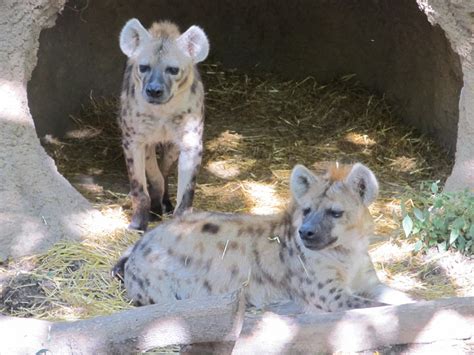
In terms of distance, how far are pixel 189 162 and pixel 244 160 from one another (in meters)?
1.52

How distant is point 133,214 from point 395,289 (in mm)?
2074

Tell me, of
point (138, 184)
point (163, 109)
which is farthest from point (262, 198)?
point (163, 109)

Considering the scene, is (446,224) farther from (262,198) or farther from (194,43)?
(194,43)

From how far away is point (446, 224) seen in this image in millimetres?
5781

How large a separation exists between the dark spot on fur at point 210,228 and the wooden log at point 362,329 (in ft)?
3.43

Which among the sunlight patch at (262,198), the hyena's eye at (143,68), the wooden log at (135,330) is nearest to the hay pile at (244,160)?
the sunlight patch at (262,198)

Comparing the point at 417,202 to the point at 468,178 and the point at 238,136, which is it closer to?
the point at 468,178

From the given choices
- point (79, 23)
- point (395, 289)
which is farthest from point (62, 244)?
point (79, 23)

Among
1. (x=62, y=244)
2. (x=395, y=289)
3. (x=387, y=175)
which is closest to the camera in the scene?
(x=395, y=289)

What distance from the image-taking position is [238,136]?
334 inches

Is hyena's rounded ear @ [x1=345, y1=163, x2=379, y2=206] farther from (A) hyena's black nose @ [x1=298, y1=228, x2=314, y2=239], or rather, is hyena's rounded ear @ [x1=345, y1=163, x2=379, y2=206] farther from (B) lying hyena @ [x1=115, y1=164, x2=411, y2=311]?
(A) hyena's black nose @ [x1=298, y1=228, x2=314, y2=239]

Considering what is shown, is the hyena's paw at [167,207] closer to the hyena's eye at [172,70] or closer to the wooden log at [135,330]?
the hyena's eye at [172,70]

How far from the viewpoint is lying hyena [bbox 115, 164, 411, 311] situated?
496 centimetres

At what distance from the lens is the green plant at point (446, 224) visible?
5699mm
